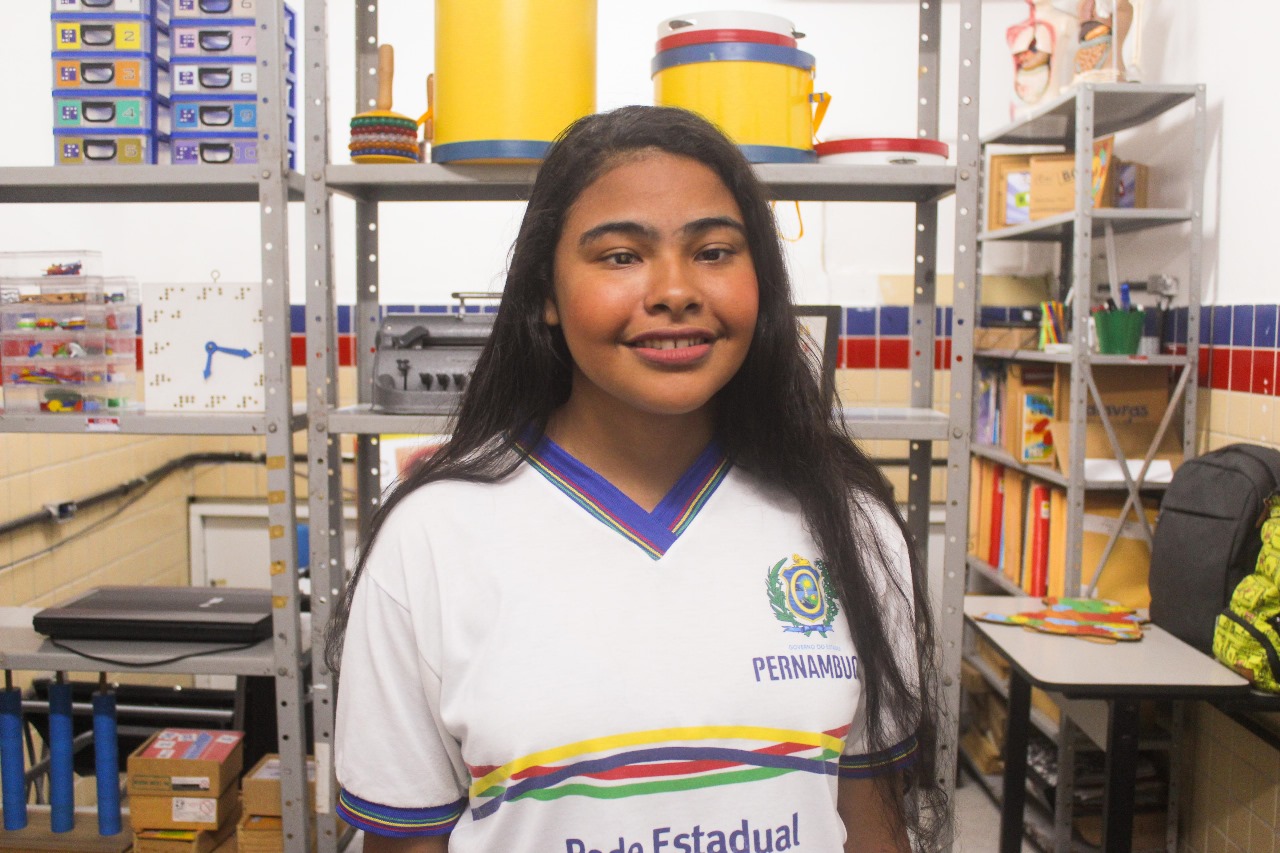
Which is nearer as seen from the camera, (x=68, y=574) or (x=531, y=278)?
(x=531, y=278)

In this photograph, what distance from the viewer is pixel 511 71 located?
153 cm

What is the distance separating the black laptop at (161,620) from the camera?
181cm

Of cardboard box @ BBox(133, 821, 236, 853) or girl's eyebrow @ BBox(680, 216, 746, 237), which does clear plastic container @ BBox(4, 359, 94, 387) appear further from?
girl's eyebrow @ BBox(680, 216, 746, 237)

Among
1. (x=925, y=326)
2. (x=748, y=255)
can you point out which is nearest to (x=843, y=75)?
(x=925, y=326)

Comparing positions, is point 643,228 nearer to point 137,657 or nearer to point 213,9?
point 213,9

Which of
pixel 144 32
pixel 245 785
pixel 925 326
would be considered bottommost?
pixel 245 785

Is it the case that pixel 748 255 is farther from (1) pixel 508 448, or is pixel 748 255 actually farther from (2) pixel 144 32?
(2) pixel 144 32

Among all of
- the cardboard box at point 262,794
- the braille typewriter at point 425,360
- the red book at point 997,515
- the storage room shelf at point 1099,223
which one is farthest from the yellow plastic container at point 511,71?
the red book at point 997,515

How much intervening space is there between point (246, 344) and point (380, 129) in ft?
1.47

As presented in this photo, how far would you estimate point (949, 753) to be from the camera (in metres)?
1.60

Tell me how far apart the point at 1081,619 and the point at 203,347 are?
6.55ft

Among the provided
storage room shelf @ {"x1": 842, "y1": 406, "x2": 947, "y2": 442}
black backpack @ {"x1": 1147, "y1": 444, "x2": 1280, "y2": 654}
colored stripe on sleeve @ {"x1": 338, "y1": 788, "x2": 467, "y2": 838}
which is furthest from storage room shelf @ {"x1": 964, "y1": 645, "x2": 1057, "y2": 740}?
colored stripe on sleeve @ {"x1": 338, "y1": 788, "x2": 467, "y2": 838}

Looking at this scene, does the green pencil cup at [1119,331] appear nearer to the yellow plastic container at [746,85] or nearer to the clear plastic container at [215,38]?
the yellow plastic container at [746,85]

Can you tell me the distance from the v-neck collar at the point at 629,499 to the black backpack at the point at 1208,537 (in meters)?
1.65
